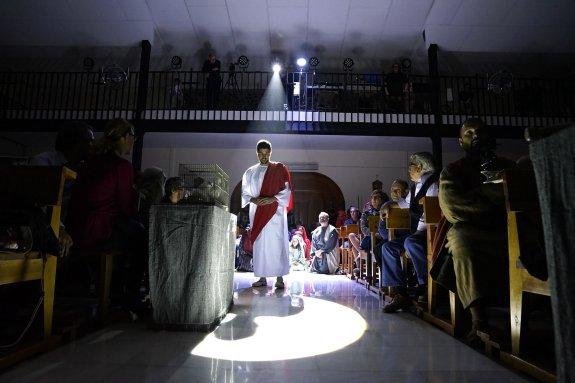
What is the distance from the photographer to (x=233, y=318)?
216 cm

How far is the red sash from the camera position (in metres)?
3.66

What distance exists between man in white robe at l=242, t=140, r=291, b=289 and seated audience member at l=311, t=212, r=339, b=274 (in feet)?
8.57

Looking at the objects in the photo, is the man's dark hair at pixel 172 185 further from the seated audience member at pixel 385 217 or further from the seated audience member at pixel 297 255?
the seated audience member at pixel 297 255

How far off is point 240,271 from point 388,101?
5293 mm

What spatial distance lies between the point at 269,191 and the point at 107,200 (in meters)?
1.89

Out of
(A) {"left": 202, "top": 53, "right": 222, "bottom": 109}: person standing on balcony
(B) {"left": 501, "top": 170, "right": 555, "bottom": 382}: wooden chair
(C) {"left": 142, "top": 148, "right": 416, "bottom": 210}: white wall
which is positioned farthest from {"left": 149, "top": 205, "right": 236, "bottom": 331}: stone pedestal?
(C) {"left": 142, "top": 148, "right": 416, "bottom": 210}: white wall

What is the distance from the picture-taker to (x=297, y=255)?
7027 mm

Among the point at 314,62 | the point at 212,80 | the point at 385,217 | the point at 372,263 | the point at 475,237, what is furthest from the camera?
the point at 314,62

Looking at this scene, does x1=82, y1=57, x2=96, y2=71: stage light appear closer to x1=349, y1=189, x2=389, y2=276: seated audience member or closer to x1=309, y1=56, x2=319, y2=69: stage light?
x1=309, y1=56, x2=319, y2=69: stage light

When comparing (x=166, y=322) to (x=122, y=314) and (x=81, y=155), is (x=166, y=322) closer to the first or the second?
(x=122, y=314)

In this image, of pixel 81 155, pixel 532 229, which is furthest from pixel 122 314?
pixel 532 229

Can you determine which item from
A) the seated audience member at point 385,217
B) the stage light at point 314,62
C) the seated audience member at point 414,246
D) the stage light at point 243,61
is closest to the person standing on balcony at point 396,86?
the stage light at point 314,62

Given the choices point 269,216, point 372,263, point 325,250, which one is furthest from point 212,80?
point 372,263

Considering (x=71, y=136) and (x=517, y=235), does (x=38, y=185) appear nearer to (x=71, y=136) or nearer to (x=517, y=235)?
(x=71, y=136)
